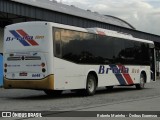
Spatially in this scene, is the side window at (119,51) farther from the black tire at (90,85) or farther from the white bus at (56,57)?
the black tire at (90,85)

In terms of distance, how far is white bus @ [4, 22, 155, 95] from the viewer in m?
17.2

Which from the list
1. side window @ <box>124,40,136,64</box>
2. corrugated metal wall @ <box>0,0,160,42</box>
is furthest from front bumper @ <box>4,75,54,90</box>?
corrugated metal wall @ <box>0,0,160,42</box>

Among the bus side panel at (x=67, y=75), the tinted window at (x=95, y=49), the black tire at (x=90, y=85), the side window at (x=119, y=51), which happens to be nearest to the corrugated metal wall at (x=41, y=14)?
the tinted window at (x=95, y=49)

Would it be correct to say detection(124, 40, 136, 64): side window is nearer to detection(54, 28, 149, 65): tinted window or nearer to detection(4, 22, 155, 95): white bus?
detection(54, 28, 149, 65): tinted window

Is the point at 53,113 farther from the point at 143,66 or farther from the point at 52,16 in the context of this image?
the point at 52,16

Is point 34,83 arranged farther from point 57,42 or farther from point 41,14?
point 41,14

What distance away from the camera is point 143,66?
26.0 m

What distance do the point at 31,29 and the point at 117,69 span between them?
21.0 ft

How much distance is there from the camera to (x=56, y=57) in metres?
17.3

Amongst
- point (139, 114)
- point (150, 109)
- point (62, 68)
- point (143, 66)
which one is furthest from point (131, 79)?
point (139, 114)

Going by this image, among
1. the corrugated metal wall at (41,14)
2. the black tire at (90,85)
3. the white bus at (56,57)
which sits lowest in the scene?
the black tire at (90,85)

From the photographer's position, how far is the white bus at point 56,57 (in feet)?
56.4

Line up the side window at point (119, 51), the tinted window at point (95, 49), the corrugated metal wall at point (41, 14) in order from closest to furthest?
the tinted window at point (95, 49) < the side window at point (119, 51) < the corrugated metal wall at point (41, 14)

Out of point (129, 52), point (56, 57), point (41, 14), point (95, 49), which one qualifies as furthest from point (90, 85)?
point (41, 14)
